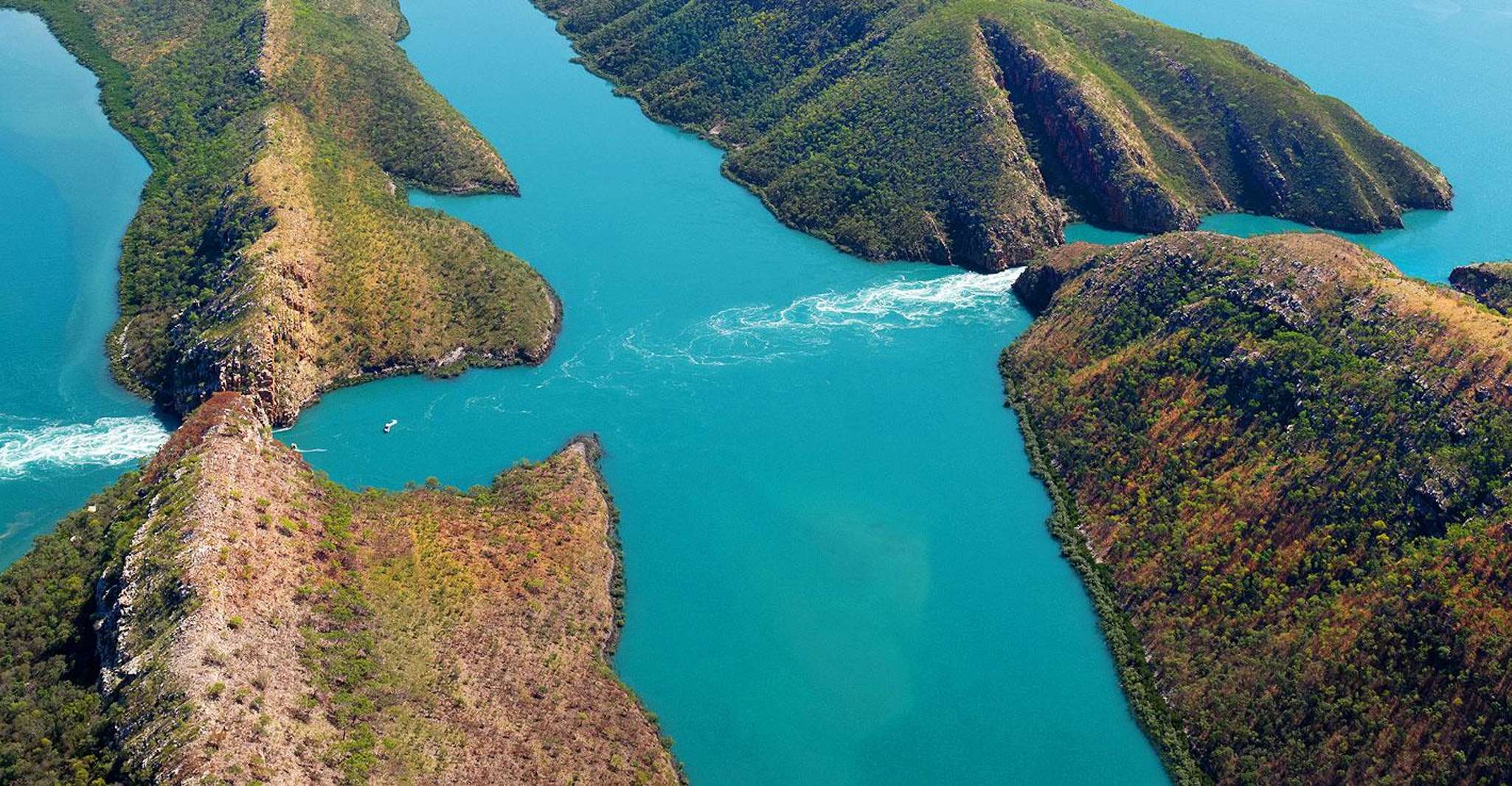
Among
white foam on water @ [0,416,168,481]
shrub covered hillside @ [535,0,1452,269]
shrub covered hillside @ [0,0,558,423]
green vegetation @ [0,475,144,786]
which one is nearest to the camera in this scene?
green vegetation @ [0,475,144,786]

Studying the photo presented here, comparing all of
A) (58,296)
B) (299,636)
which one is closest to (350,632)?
(299,636)

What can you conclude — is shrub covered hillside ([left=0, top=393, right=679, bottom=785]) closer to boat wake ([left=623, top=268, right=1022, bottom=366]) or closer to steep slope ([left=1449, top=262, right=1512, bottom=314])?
boat wake ([left=623, top=268, right=1022, bottom=366])

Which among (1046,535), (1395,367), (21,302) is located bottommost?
(21,302)

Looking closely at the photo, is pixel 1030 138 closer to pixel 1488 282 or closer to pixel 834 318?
pixel 834 318

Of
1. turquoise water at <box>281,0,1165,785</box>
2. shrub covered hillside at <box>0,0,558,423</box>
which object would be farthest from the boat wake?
shrub covered hillside at <box>0,0,558,423</box>

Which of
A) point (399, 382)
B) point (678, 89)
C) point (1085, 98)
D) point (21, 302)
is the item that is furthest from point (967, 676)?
point (678, 89)

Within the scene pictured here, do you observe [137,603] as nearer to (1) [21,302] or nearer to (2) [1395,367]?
(1) [21,302]

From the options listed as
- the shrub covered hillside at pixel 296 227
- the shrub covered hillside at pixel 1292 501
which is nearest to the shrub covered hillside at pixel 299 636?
the shrub covered hillside at pixel 296 227
